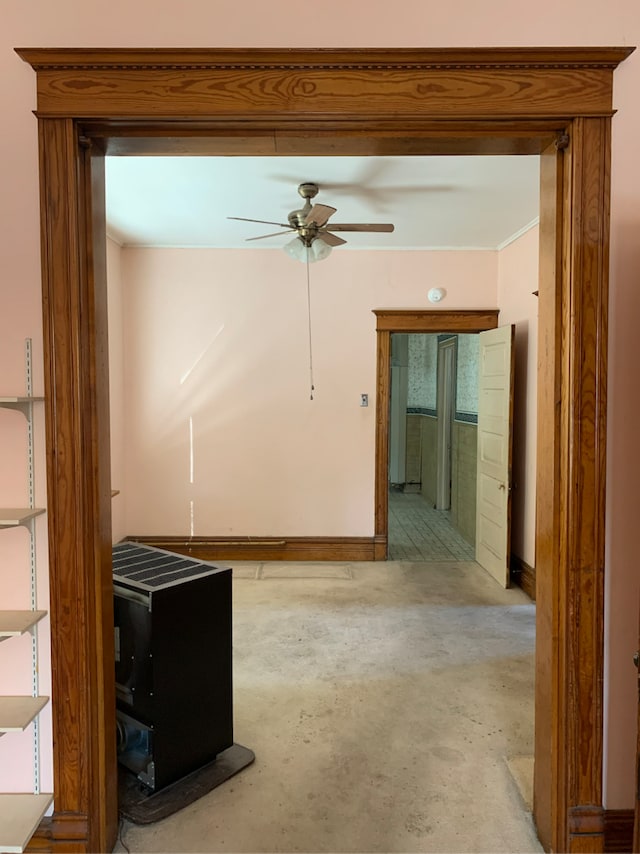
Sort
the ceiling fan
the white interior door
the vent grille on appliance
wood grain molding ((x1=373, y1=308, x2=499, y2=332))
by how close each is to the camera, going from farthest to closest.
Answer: wood grain molding ((x1=373, y1=308, x2=499, y2=332)), the white interior door, the ceiling fan, the vent grille on appliance

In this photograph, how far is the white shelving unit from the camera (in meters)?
1.48

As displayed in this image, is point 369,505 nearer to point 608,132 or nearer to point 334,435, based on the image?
point 334,435

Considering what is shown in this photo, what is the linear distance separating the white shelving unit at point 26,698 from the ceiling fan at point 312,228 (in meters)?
2.02

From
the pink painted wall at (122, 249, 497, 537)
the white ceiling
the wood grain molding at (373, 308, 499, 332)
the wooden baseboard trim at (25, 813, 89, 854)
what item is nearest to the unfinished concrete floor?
the wooden baseboard trim at (25, 813, 89, 854)

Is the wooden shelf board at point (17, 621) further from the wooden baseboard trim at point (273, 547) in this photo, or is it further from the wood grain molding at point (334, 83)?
the wooden baseboard trim at point (273, 547)

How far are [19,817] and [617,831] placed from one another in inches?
70.6

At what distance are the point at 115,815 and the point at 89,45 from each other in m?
2.44

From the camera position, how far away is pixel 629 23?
1.56m

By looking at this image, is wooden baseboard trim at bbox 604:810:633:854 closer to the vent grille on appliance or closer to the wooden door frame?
the wooden door frame

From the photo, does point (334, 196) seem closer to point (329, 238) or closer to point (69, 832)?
point (329, 238)

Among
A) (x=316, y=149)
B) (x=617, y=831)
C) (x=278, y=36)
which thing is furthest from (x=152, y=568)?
(x=278, y=36)

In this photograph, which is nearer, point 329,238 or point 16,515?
point 16,515

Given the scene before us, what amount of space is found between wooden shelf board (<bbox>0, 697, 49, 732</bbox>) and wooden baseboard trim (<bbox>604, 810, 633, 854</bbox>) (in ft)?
5.71

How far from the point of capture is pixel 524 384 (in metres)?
4.34
